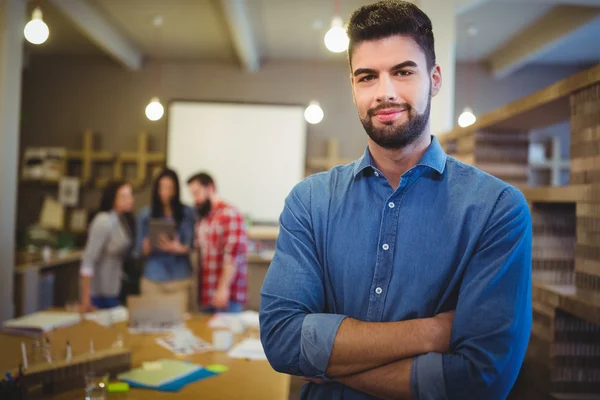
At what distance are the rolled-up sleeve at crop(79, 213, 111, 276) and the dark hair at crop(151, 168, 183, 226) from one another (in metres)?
0.48

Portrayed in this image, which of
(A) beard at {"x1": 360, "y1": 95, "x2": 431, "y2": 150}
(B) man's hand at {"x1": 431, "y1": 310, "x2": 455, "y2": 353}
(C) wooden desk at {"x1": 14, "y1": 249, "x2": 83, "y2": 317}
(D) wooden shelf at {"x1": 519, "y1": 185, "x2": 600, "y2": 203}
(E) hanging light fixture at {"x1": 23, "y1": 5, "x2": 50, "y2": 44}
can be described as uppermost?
(E) hanging light fixture at {"x1": 23, "y1": 5, "x2": 50, "y2": 44}

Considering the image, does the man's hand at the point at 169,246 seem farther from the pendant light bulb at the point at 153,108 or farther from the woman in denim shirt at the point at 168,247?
the pendant light bulb at the point at 153,108

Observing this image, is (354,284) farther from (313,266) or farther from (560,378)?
(560,378)

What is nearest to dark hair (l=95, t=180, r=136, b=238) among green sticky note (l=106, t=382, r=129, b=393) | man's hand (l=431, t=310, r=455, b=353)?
green sticky note (l=106, t=382, r=129, b=393)

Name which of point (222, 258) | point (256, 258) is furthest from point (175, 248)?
point (256, 258)

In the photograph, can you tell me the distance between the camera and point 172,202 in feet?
11.9

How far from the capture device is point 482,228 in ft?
3.71

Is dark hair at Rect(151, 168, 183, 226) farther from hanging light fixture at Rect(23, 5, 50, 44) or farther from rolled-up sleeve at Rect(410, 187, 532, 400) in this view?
rolled-up sleeve at Rect(410, 187, 532, 400)

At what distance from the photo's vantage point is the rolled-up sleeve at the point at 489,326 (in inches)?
40.8

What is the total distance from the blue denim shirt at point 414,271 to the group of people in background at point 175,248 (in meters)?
2.17

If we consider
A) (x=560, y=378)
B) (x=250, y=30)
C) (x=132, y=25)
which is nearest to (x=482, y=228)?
(x=560, y=378)

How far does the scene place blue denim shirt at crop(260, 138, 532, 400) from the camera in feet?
3.44

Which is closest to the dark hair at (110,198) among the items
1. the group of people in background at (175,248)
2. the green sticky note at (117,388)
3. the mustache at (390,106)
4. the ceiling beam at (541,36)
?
the group of people in background at (175,248)

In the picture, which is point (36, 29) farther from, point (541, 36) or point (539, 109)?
point (541, 36)
